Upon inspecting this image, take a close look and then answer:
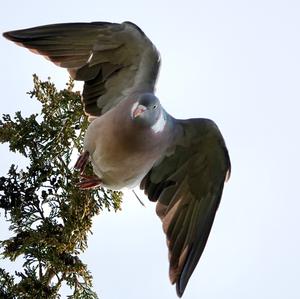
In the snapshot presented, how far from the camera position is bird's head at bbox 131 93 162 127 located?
243 inches

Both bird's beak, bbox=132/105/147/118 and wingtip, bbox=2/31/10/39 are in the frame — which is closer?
bird's beak, bbox=132/105/147/118

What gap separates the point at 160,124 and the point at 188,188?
106 cm

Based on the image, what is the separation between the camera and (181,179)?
7.32 meters

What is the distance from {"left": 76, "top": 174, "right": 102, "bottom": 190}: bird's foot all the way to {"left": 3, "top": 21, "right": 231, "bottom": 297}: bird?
0.01m

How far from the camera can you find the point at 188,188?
7.30 meters

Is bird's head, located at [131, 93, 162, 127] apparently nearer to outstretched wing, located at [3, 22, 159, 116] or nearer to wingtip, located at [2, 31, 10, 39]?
outstretched wing, located at [3, 22, 159, 116]

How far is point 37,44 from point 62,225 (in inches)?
74.2

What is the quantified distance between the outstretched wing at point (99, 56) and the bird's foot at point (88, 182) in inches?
31.1

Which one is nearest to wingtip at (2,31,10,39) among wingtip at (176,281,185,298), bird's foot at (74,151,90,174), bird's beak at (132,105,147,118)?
bird's foot at (74,151,90,174)

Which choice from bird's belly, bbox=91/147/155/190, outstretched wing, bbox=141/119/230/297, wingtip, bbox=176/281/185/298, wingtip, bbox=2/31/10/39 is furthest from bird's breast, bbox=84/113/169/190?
wingtip, bbox=2/31/10/39

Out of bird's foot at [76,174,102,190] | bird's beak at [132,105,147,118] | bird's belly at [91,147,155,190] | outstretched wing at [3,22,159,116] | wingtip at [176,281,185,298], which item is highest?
outstretched wing at [3,22,159,116]

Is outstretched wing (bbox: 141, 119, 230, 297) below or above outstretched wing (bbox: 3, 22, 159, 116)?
below

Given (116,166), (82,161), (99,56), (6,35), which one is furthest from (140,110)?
(6,35)

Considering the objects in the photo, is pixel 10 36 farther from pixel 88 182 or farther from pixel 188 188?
pixel 188 188
